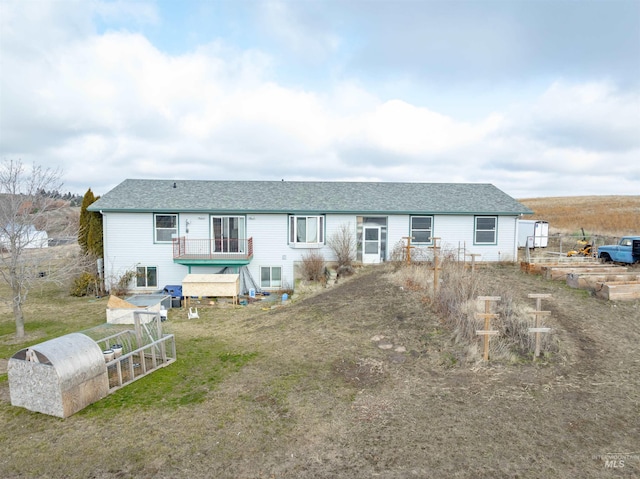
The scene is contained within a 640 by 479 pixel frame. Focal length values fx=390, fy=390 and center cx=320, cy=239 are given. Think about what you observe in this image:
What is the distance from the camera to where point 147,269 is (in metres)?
19.2

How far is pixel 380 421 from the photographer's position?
244 inches

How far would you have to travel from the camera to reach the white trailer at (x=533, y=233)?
2530 centimetres

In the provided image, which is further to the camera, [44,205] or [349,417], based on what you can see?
[44,205]

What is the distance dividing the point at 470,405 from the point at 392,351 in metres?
2.86

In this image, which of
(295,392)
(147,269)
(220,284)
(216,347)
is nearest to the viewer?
(295,392)

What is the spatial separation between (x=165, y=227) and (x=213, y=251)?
2.64m

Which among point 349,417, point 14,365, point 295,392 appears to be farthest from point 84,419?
point 349,417

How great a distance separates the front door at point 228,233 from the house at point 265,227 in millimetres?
50

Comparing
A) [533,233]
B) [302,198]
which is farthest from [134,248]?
[533,233]

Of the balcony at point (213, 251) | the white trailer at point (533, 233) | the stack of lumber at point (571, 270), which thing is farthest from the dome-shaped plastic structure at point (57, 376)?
the white trailer at point (533, 233)

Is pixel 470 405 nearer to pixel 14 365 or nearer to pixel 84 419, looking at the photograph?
pixel 84 419

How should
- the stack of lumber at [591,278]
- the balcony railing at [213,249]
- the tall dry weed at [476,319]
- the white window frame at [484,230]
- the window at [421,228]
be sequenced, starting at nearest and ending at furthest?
the tall dry weed at [476,319], the stack of lumber at [591,278], the balcony railing at [213,249], the window at [421,228], the white window frame at [484,230]

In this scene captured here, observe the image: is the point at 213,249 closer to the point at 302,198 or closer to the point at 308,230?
the point at 308,230

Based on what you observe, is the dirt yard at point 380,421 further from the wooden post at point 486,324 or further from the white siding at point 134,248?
the white siding at point 134,248
